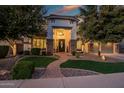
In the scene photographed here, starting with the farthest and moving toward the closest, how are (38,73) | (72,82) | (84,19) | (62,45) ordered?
(84,19), (62,45), (38,73), (72,82)

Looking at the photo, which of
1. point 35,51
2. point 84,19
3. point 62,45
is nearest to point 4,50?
point 35,51

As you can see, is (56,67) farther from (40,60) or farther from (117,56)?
(117,56)

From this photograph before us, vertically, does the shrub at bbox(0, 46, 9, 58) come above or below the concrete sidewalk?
above

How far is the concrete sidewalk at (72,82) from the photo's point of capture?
8164 mm

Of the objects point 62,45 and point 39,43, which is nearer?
point 39,43

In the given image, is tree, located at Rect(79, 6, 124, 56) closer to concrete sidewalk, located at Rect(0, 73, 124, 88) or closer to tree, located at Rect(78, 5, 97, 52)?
tree, located at Rect(78, 5, 97, 52)

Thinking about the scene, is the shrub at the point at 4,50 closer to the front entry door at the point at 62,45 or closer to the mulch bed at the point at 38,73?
the mulch bed at the point at 38,73

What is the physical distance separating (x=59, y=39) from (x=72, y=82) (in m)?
1.94

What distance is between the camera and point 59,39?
9812mm

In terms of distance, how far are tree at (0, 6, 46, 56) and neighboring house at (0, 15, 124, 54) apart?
0.89 feet

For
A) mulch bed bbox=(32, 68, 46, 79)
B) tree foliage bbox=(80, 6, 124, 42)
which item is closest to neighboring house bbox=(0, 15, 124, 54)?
tree foliage bbox=(80, 6, 124, 42)

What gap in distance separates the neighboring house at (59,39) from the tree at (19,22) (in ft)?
0.89

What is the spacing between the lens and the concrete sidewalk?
26.8ft

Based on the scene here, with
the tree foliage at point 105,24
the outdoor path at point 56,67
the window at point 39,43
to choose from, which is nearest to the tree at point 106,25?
the tree foliage at point 105,24
